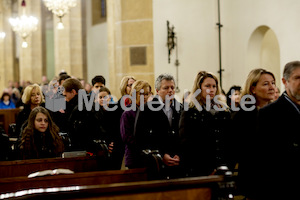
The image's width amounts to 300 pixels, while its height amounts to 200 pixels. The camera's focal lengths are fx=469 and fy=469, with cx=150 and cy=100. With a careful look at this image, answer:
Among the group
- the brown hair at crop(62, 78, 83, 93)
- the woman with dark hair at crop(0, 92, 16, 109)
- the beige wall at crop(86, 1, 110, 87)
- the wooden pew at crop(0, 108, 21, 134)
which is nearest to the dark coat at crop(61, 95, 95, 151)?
the brown hair at crop(62, 78, 83, 93)

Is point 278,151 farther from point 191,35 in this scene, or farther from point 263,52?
point 263,52

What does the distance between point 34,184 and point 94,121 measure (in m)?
2.47

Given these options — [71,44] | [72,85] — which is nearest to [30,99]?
[72,85]

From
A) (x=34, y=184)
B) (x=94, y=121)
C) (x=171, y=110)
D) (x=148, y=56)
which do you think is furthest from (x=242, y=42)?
(x=34, y=184)

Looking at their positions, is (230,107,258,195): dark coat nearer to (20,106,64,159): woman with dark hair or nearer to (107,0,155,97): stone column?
(20,106,64,159): woman with dark hair

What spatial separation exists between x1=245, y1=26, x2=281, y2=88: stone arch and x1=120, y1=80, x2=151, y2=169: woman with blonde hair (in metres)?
6.41

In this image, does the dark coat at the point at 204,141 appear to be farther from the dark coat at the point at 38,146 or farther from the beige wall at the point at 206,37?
the beige wall at the point at 206,37

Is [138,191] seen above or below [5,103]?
below

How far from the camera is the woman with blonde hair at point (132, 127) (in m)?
5.39

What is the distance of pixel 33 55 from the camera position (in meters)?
21.8

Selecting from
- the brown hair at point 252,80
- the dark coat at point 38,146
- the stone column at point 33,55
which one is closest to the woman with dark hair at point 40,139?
the dark coat at point 38,146

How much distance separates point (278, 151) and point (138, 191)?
1092mm

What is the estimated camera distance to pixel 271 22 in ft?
34.3

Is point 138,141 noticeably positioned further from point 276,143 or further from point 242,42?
point 242,42
